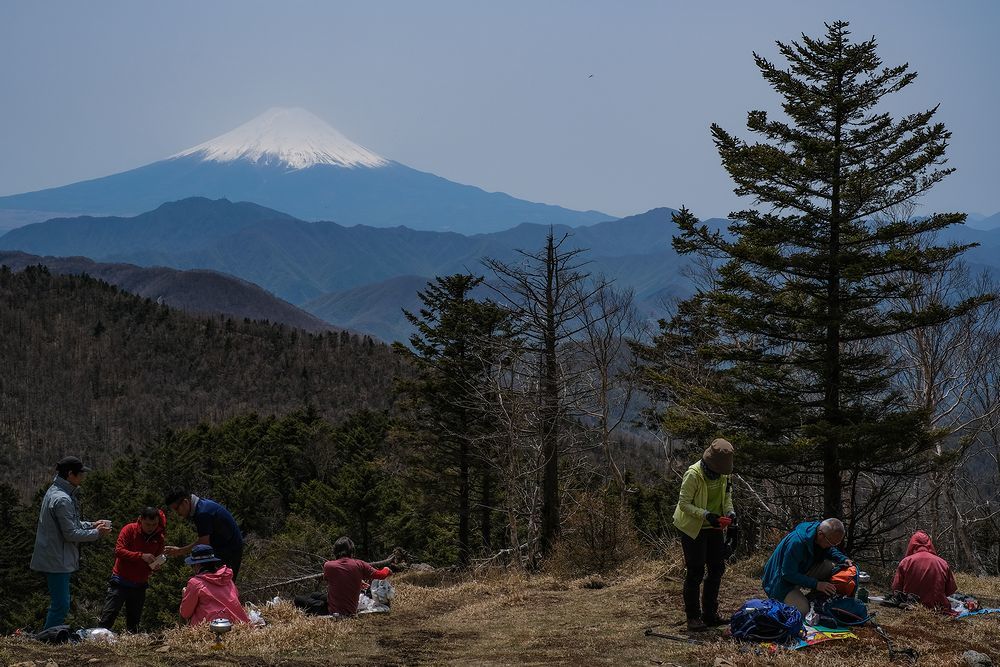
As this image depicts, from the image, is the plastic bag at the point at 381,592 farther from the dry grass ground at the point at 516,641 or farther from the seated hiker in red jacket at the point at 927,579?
the seated hiker in red jacket at the point at 927,579

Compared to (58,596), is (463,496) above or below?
below

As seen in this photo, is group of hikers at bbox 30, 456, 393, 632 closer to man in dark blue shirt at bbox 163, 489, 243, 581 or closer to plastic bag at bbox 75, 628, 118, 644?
man in dark blue shirt at bbox 163, 489, 243, 581

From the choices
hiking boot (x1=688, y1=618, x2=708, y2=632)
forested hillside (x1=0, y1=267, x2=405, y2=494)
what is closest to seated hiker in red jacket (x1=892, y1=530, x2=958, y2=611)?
hiking boot (x1=688, y1=618, x2=708, y2=632)

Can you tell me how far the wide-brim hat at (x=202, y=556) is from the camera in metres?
8.62

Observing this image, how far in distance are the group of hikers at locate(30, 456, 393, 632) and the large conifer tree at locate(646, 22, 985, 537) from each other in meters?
8.13

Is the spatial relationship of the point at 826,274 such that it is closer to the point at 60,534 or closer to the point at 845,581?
the point at 845,581

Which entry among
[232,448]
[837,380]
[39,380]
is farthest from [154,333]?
[837,380]

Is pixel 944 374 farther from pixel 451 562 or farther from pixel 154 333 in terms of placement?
pixel 154 333

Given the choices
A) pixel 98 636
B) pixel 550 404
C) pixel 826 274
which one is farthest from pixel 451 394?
pixel 98 636

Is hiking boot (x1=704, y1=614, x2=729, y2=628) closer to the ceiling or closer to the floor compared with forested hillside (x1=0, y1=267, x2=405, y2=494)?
closer to the floor

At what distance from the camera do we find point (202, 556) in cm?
876

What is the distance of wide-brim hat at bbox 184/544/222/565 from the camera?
8.62 metres

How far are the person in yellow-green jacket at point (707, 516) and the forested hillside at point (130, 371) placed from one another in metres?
92.4

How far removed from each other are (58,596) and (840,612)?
7805mm
